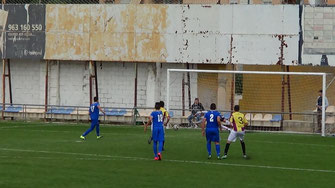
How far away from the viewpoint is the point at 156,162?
2586 centimetres

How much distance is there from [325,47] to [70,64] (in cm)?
1568

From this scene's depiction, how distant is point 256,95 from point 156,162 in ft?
61.8

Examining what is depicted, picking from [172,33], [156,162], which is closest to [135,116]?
[172,33]

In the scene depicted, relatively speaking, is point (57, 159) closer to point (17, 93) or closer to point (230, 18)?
point (230, 18)

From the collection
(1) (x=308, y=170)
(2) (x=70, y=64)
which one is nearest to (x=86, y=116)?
(2) (x=70, y=64)

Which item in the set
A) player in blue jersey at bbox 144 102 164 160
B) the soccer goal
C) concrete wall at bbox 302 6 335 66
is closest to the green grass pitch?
player in blue jersey at bbox 144 102 164 160

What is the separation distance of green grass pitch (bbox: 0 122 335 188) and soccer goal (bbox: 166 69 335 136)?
3.47 m

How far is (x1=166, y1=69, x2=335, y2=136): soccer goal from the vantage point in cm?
4109

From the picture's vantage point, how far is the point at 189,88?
45.7m

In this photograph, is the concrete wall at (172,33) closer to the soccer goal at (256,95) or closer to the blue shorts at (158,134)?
the soccer goal at (256,95)

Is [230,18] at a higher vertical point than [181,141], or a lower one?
higher

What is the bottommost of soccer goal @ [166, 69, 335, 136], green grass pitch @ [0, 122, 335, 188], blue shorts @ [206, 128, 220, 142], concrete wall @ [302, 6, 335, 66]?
green grass pitch @ [0, 122, 335, 188]

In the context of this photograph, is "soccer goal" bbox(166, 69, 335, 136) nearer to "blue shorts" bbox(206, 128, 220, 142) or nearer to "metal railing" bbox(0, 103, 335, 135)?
"metal railing" bbox(0, 103, 335, 135)

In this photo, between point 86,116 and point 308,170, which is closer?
point 308,170
